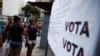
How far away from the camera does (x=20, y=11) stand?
84.0 metres

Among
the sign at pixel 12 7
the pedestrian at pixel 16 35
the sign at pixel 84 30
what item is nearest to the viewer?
the sign at pixel 84 30

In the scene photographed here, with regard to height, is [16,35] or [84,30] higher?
[84,30]

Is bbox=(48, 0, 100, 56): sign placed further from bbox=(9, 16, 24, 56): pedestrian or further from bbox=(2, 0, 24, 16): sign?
bbox=(2, 0, 24, 16): sign

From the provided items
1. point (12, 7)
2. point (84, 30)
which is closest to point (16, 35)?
point (84, 30)

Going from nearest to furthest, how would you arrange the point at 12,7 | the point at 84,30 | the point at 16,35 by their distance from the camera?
the point at 84,30
the point at 16,35
the point at 12,7

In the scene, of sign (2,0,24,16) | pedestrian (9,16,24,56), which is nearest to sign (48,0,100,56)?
pedestrian (9,16,24,56)

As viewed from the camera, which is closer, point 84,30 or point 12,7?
point 84,30

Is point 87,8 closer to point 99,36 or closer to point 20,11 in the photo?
point 99,36

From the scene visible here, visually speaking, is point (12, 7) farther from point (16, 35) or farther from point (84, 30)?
point (84, 30)

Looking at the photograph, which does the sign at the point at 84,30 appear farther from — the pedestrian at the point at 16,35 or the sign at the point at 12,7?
the sign at the point at 12,7

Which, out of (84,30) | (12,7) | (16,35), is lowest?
(16,35)

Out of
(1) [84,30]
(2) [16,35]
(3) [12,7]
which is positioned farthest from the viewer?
(3) [12,7]

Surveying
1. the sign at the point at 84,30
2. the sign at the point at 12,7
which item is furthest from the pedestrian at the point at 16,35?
the sign at the point at 12,7

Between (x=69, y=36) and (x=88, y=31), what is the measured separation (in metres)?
0.57
